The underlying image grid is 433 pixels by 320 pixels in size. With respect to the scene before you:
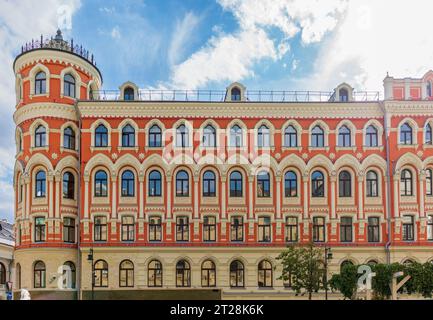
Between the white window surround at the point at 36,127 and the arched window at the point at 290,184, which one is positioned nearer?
the white window surround at the point at 36,127

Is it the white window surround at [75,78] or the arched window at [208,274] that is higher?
the white window surround at [75,78]

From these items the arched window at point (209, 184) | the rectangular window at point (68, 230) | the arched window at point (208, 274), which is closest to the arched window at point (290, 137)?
the arched window at point (209, 184)

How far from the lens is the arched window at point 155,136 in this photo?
68.5 ft

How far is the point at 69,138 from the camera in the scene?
20859mm

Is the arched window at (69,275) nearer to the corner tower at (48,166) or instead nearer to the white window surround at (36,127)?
the corner tower at (48,166)

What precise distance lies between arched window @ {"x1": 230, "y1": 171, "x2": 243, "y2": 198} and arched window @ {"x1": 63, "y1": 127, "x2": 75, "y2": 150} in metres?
7.59

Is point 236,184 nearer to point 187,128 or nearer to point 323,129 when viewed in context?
point 187,128

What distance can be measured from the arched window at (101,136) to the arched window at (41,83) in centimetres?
293

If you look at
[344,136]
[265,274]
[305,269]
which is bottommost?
[265,274]

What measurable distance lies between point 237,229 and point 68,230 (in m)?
7.75

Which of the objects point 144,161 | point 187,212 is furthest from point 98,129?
point 187,212

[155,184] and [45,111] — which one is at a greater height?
[45,111]

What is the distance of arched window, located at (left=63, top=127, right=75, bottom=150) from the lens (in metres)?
20.7

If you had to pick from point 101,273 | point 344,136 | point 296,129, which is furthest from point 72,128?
point 344,136
